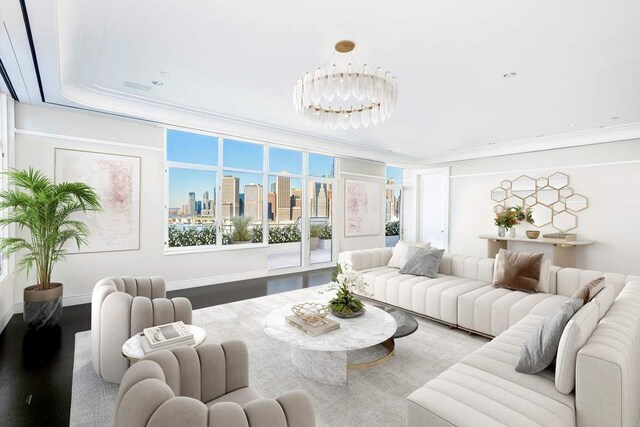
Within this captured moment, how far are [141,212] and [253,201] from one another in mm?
2063

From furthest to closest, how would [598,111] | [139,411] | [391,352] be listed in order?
1. [598,111]
2. [391,352]
3. [139,411]

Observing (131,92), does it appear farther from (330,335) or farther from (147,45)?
(330,335)

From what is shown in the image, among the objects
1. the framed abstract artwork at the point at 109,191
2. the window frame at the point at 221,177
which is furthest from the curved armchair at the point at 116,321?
the window frame at the point at 221,177

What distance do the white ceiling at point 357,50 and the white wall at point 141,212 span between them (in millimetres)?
445

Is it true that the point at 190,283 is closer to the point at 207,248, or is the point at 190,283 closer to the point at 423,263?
the point at 207,248

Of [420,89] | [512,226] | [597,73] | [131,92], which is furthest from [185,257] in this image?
[512,226]

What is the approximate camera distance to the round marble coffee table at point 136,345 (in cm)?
200

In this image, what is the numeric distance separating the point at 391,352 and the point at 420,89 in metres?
3.08

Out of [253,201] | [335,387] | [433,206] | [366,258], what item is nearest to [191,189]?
[253,201]

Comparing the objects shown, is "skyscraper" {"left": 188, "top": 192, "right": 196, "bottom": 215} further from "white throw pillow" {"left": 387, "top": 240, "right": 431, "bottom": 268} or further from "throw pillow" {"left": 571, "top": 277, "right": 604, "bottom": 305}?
"throw pillow" {"left": 571, "top": 277, "right": 604, "bottom": 305}

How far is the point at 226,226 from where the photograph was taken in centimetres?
597

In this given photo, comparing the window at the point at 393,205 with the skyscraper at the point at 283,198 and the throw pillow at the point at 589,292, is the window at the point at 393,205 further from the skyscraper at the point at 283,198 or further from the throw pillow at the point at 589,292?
the throw pillow at the point at 589,292

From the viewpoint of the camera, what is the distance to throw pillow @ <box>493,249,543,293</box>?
353 centimetres

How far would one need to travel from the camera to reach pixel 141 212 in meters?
4.90
